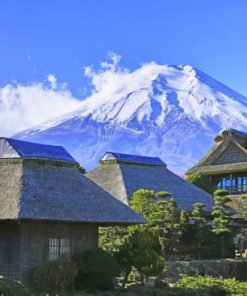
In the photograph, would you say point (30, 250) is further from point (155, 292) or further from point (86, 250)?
point (155, 292)

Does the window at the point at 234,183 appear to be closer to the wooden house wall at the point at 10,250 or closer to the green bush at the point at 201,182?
the green bush at the point at 201,182

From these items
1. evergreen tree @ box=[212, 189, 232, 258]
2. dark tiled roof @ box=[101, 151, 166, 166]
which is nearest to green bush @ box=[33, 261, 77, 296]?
evergreen tree @ box=[212, 189, 232, 258]

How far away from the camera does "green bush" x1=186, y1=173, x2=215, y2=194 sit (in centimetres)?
5712

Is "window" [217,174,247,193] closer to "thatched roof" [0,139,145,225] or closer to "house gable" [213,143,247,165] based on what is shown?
"house gable" [213,143,247,165]

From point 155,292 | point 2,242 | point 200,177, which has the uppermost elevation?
point 200,177

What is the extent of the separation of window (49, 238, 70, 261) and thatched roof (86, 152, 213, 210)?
42.0ft

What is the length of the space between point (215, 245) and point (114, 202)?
1339 centimetres

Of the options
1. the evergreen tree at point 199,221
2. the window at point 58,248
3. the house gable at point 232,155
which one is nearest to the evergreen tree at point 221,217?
the evergreen tree at point 199,221

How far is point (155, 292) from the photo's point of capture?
2870 centimetres

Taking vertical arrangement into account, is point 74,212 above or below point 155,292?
above

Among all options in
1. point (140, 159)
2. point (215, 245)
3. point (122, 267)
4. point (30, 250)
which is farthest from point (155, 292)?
point (140, 159)

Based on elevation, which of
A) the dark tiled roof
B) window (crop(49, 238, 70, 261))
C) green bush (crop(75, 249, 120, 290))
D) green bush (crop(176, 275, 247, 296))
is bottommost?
green bush (crop(176, 275, 247, 296))

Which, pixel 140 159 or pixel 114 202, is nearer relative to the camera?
pixel 114 202

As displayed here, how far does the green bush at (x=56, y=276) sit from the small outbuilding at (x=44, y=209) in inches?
92.2
